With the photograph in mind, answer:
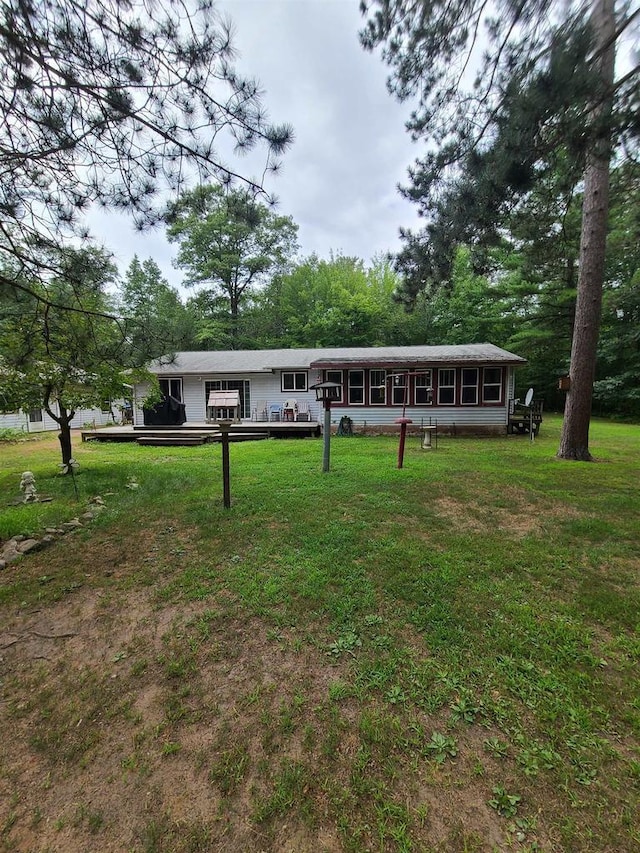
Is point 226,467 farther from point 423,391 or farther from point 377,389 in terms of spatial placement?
point 423,391

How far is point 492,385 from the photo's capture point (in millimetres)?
11883

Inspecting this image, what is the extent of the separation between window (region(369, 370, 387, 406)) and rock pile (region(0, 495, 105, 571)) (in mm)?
9273

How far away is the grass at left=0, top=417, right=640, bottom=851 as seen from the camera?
1.42 metres

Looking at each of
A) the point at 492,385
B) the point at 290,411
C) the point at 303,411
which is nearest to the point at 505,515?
the point at 492,385

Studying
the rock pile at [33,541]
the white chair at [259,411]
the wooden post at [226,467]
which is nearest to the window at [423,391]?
the white chair at [259,411]

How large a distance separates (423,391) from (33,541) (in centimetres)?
1077

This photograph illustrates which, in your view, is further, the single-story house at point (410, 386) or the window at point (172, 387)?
the window at point (172, 387)

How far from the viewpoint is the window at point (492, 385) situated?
38.8ft

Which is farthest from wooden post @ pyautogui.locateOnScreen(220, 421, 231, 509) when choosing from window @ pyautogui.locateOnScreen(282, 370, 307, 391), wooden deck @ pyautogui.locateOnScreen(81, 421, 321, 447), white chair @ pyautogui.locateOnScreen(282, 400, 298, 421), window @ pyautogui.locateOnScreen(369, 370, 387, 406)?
window @ pyautogui.locateOnScreen(282, 370, 307, 391)

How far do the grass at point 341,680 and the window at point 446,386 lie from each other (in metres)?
7.83

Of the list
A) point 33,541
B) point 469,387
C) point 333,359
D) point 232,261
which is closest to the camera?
point 33,541

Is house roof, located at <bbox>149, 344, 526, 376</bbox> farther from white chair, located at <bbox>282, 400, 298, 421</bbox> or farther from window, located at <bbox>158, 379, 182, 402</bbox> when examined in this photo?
white chair, located at <bbox>282, 400, 298, 421</bbox>

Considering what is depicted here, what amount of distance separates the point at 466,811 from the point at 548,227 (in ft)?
20.3

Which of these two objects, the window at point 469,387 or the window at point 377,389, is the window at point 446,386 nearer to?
the window at point 469,387
